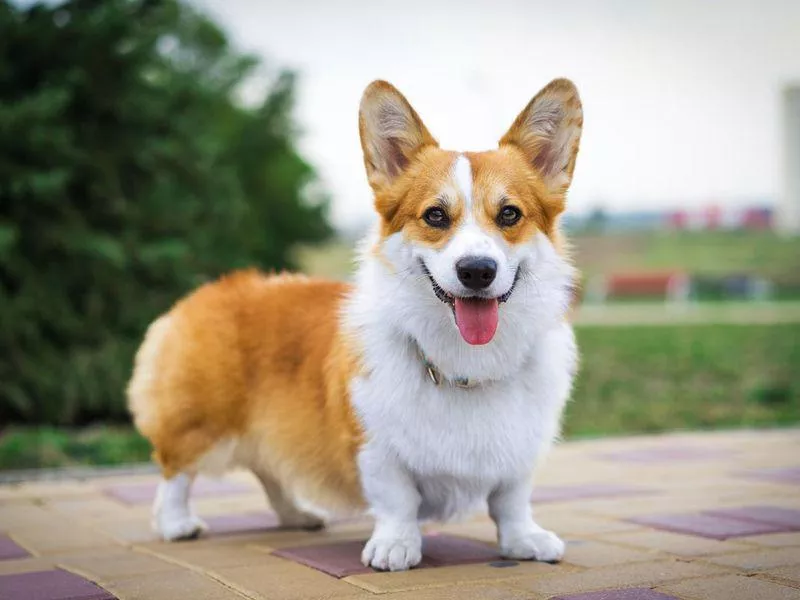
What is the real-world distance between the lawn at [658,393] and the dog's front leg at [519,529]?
327 centimetres

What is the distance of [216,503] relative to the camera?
4.41 m

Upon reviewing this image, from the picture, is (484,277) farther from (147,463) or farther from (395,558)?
(147,463)

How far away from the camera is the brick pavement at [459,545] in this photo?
2.65 meters

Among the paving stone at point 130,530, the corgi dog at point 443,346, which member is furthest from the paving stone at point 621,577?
the paving stone at point 130,530

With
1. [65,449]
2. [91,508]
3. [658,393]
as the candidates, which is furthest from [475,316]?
[658,393]

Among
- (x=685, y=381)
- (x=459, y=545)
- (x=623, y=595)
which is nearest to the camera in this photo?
(x=623, y=595)

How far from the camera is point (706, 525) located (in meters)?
3.45

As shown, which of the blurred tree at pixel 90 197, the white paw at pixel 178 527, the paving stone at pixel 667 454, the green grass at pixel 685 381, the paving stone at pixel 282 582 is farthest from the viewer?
the green grass at pixel 685 381

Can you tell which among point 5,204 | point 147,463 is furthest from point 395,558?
point 5,204

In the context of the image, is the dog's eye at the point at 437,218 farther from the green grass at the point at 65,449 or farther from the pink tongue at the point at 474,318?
the green grass at the point at 65,449

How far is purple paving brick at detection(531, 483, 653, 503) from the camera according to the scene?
421cm

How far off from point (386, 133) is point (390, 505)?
3.75 feet

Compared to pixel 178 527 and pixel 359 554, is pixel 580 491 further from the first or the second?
pixel 178 527

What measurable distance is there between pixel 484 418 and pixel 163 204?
5308 millimetres
